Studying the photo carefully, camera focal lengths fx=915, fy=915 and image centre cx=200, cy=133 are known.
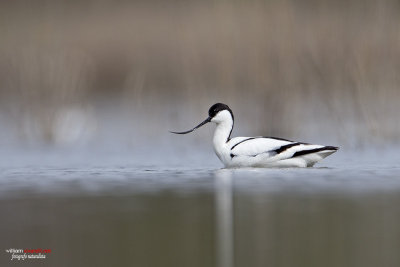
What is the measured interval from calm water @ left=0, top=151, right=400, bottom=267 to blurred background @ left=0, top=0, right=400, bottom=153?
165 centimetres

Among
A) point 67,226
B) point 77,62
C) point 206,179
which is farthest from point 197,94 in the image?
point 67,226

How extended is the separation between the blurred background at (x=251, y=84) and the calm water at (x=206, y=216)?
165 centimetres

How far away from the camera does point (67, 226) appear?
590 cm

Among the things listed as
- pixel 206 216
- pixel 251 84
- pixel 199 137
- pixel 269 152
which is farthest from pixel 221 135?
pixel 206 216

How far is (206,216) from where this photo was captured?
6266 mm

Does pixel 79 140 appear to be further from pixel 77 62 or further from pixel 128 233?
pixel 128 233

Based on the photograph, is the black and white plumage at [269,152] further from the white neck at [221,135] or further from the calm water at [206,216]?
the calm water at [206,216]

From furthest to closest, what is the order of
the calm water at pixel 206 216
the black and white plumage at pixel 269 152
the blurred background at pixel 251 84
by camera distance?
the blurred background at pixel 251 84, the black and white plumage at pixel 269 152, the calm water at pixel 206 216

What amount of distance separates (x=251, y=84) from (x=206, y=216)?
472 cm

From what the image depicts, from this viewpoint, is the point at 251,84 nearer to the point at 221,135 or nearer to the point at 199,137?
the point at 199,137

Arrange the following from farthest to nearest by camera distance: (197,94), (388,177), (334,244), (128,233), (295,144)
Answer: (197,94) → (295,144) → (388,177) → (128,233) → (334,244)

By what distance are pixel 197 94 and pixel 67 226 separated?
17.4ft

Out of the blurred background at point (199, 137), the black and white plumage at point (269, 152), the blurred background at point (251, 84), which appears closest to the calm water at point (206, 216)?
the blurred background at point (199, 137)

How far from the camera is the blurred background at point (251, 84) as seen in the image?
405 inches
